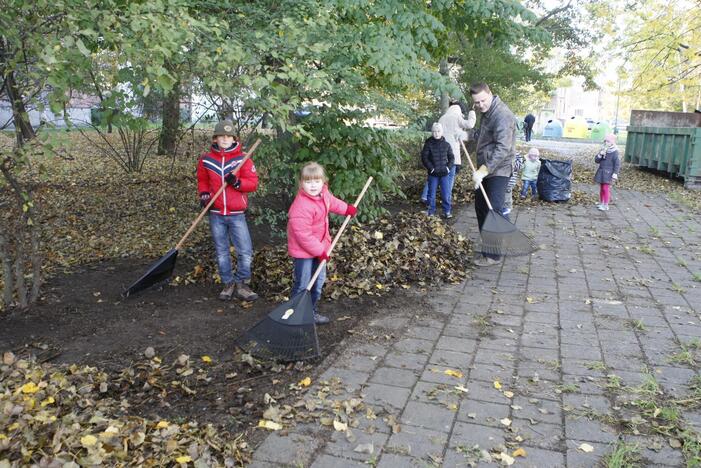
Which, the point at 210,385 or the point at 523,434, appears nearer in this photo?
the point at 523,434

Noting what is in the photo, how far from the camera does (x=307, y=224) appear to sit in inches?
190

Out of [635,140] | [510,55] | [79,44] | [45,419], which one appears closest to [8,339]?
[45,419]

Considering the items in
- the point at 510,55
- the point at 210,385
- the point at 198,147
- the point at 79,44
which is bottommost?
the point at 210,385

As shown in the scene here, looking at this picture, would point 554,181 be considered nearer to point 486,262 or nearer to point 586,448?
point 486,262

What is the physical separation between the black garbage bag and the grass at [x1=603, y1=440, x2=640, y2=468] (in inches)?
343

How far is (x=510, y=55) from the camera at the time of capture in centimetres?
1495

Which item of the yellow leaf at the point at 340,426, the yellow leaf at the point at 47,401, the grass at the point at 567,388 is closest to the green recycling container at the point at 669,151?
the grass at the point at 567,388

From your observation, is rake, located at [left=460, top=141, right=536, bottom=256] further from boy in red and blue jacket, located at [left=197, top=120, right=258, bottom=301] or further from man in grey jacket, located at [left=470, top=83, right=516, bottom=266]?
boy in red and blue jacket, located at [left=197, top=120, right=258, bottom=301]

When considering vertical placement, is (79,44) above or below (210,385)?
above

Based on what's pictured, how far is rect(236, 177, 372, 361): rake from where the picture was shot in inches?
172

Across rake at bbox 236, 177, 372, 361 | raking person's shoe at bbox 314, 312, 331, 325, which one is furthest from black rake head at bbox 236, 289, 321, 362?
raking person's shoe at bbox 314, 312, 331, 325

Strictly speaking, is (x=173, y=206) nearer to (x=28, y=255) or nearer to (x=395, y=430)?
(x=28, y=255)

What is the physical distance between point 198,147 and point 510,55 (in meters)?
7.96

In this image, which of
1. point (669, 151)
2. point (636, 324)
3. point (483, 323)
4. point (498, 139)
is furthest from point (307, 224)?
point (669, 151)
